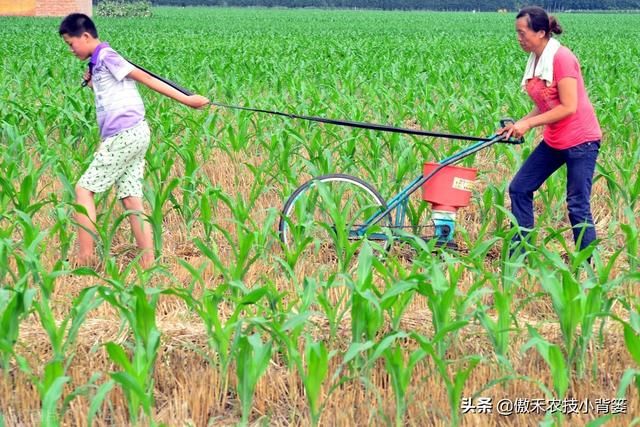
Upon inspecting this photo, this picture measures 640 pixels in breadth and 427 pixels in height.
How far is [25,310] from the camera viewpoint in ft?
11.8

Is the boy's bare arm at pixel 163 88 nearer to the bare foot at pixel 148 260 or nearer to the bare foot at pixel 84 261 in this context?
the bare foot at pixel 148 260

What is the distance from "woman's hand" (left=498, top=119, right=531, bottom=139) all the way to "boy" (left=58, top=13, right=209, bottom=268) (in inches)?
62.5

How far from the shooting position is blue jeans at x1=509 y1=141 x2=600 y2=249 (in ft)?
17.4

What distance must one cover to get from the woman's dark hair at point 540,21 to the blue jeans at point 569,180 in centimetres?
64

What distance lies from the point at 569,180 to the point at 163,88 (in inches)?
88.6

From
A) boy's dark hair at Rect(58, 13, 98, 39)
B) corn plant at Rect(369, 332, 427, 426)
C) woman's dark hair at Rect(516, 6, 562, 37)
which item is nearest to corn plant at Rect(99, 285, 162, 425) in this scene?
corn plant at Rect(369, 332, 427, 426)

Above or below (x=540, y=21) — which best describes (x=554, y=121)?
below

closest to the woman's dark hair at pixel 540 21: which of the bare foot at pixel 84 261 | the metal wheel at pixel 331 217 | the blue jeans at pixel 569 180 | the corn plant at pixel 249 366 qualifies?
the blue jeans at pixel 569 180

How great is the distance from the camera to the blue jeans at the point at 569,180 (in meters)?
5.30

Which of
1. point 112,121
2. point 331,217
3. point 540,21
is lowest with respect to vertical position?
point 331,217

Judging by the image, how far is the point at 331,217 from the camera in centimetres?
560

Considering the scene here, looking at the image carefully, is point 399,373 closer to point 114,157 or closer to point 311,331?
point 311,331

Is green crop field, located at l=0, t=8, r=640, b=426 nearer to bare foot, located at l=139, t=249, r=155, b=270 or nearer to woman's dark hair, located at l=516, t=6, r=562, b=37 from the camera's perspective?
bare foot, located at l=139, t=249, r=155, b=270

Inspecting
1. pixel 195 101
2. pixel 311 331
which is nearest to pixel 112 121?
pixel 195 101
